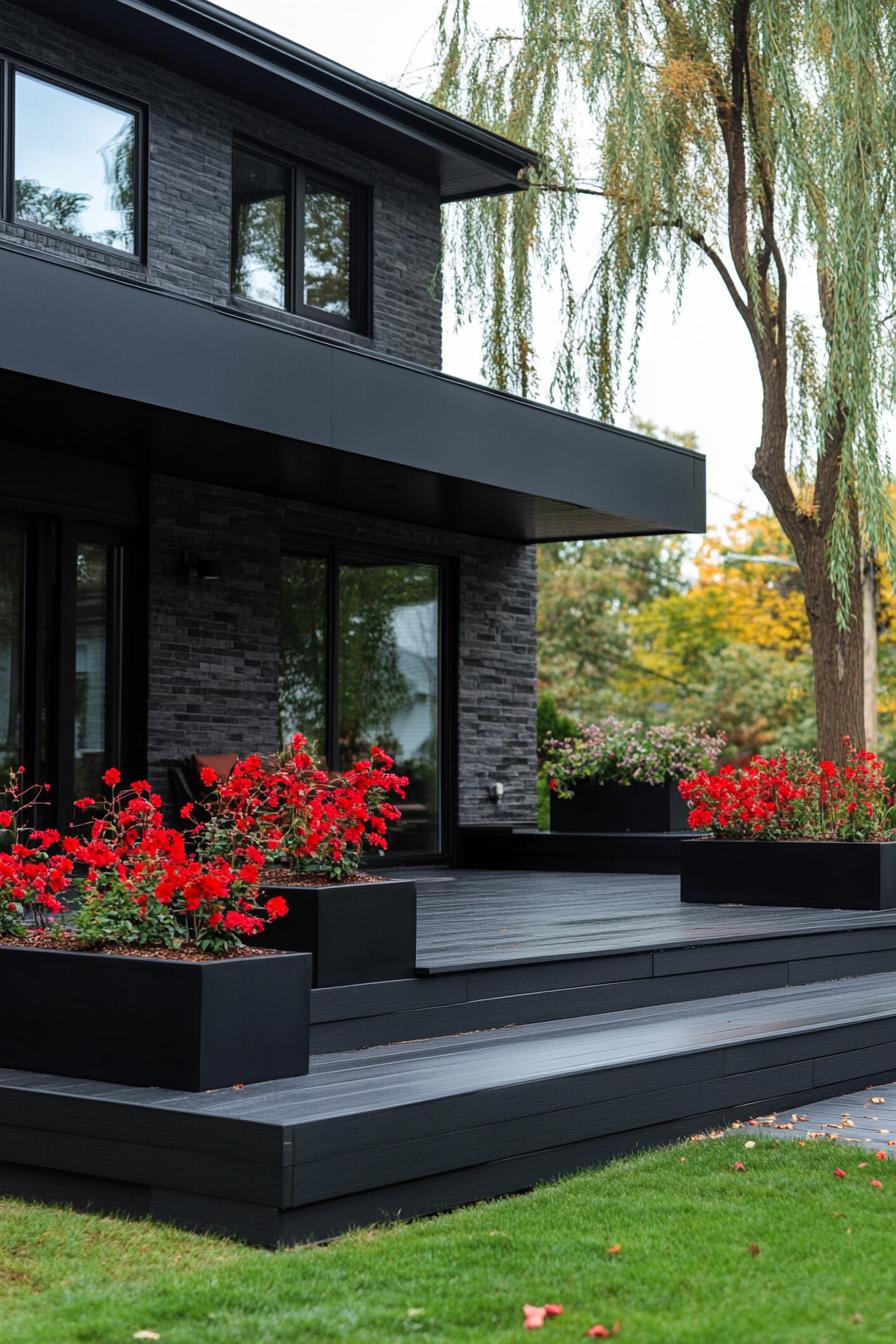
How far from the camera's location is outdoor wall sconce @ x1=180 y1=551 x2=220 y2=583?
9648mm

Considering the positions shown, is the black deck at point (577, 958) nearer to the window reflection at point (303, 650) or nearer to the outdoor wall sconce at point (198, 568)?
the window reflection at point (303, 650)

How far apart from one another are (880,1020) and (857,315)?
17.4 feet

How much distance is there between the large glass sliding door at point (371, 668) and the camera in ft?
35.2

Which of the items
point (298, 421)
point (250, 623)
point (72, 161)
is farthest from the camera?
point (250, 623)

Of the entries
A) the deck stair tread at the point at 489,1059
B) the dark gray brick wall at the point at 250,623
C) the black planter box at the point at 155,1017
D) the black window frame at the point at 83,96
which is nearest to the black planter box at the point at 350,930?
the deck stair tread at the point at 489,1059

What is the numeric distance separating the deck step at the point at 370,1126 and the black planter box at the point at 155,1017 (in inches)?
2.7

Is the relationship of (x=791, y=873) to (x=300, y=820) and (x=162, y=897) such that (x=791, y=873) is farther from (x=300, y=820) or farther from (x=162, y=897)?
(x=162, y=897)

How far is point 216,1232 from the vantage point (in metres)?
3.84

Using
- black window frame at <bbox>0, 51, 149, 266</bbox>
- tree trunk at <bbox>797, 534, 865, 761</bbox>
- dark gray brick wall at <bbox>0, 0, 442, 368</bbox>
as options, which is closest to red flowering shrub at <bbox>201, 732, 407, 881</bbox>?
dark gray brick wall at <bbox>0, 0, 442, 368</bbox>

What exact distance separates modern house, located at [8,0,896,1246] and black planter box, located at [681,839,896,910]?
0.13m

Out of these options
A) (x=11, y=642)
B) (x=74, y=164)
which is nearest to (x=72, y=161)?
(x=74, y=164)

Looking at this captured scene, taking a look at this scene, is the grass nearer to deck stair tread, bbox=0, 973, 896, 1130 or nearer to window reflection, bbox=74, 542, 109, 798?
deck stair tread, bbox=0, 973, 896, 1130

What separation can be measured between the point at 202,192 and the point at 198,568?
92.9 inches

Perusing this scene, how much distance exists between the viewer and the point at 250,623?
10.2 metres
